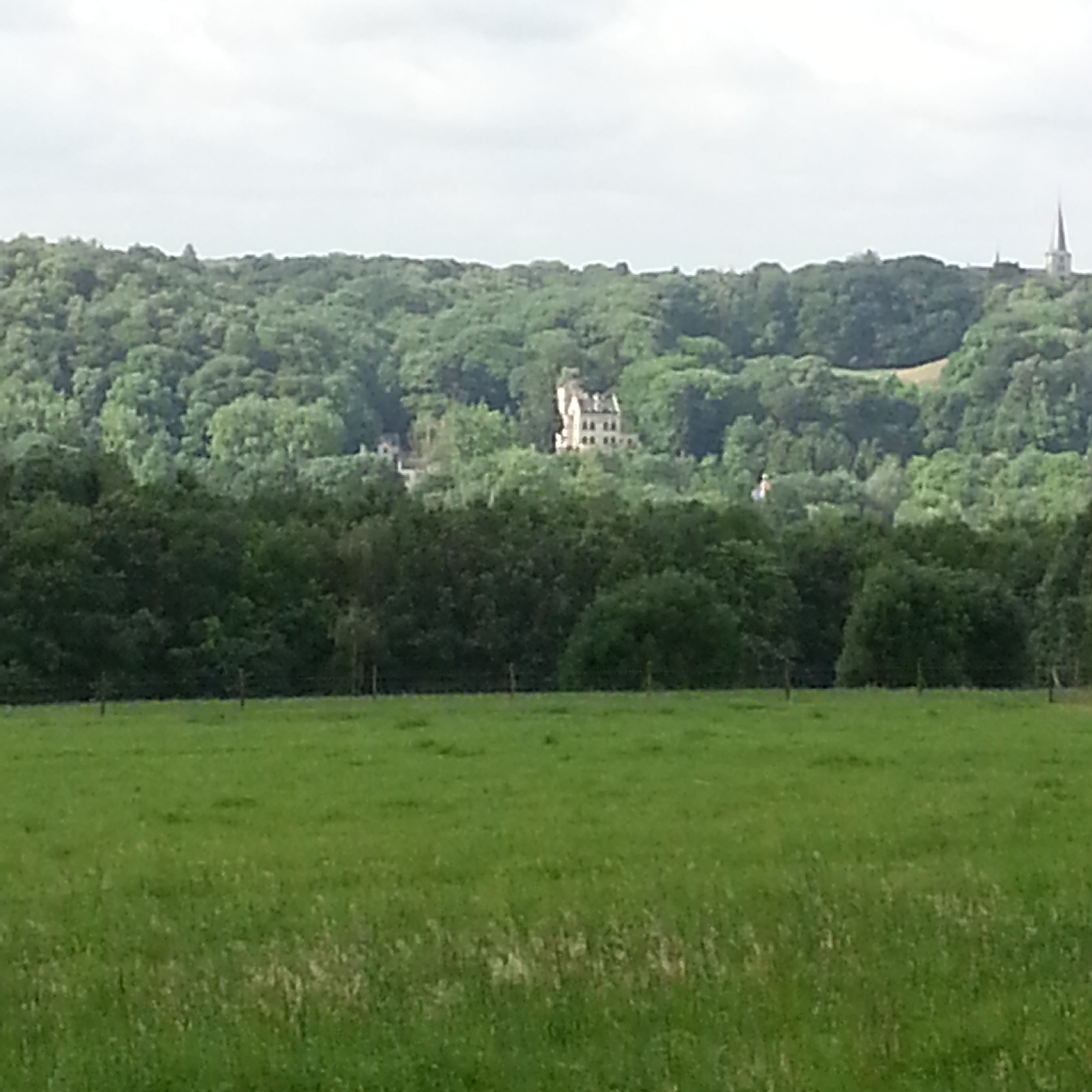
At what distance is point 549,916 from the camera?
15.6 metres

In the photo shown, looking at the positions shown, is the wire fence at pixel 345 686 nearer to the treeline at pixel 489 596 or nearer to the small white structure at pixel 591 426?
the treeline at pixel 489 596

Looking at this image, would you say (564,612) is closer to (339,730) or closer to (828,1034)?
(339,730)

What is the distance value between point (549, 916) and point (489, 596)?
5092cm

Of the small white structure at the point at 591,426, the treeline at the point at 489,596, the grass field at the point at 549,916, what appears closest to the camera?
the grass field at the point at 549,916

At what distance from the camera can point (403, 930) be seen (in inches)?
594

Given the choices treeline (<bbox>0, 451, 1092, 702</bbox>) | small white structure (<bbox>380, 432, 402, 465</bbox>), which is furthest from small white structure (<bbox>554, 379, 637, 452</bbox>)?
treeline (<bbox>0, 451, 1092, 702</bbox>)

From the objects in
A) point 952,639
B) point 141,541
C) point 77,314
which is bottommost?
point 952,639

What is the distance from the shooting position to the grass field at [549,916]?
11211 millimetres

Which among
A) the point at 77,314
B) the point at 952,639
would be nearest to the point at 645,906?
the point at 952,639

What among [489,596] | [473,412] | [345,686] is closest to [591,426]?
[473,412]

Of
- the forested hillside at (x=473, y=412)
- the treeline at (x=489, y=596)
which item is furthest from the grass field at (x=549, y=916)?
the forested hillside at (x=473, y=412)

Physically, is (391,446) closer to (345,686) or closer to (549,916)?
(345,686)

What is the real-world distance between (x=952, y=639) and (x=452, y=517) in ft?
61.8

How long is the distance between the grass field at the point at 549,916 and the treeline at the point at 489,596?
2567cm
